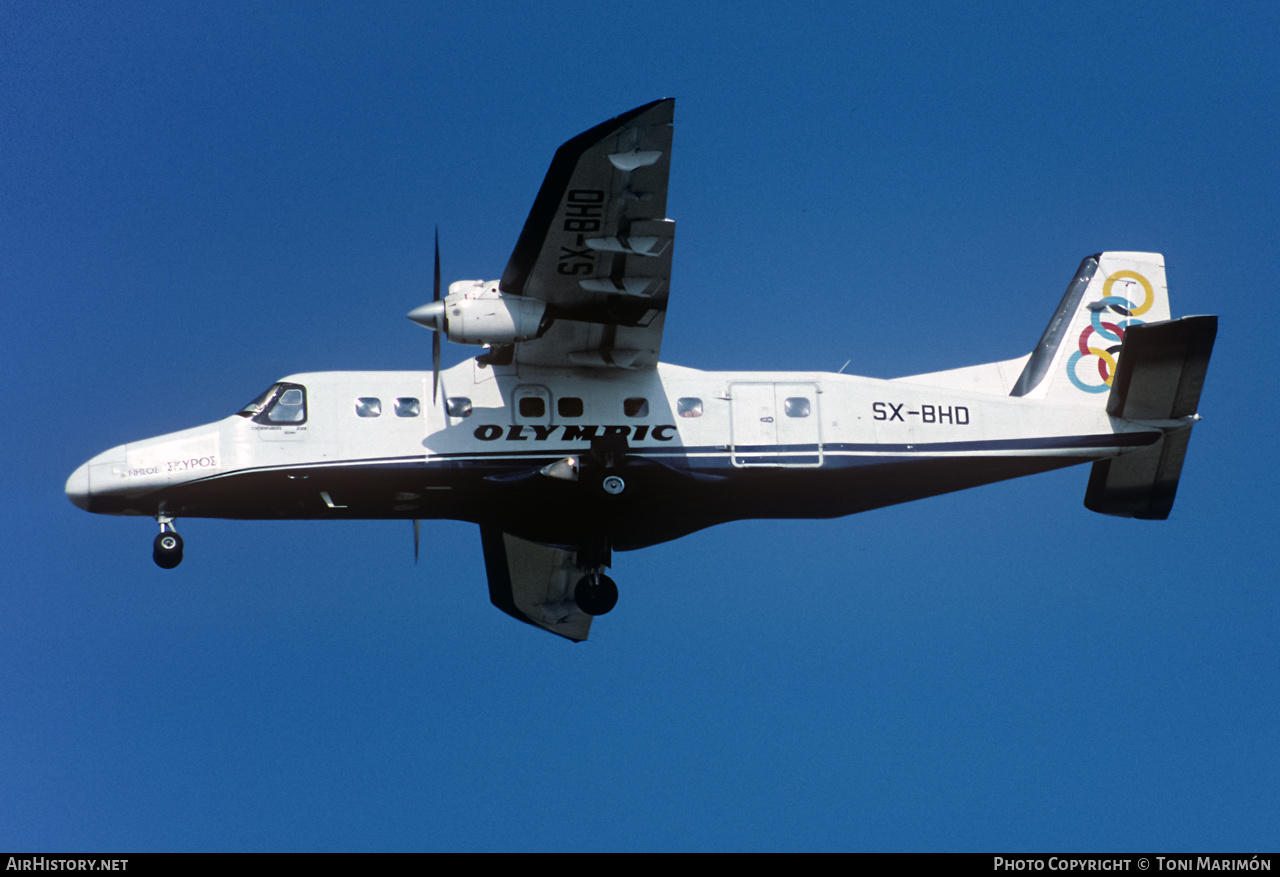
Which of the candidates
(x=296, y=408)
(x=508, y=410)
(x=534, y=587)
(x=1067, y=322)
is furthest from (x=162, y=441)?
(x=1067, y=322)

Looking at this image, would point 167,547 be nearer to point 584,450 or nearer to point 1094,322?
point 584,450

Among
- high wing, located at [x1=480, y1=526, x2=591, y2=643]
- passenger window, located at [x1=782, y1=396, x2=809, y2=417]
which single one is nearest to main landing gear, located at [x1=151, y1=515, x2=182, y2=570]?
high wing, located at [x1=480, y1=526, x2=591, y2=643]

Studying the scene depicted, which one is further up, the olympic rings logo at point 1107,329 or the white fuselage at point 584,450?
the olympic rings logo at point 1107,329

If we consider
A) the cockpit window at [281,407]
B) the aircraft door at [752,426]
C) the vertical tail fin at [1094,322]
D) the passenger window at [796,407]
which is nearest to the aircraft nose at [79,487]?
the cockpit window at [281,407]

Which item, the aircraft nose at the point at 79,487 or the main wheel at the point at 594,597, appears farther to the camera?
the main wheel at the point at 594,597

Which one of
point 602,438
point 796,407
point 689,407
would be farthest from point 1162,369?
point 602,438

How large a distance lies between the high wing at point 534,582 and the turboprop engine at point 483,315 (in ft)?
12.0

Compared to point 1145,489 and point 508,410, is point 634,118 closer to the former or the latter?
point 508,410

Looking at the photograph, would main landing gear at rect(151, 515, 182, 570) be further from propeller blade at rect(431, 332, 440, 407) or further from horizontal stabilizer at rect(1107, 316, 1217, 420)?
horizontal stabilizer at rect(1107, 316, 1217, 420)

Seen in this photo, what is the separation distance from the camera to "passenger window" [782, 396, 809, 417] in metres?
17.3

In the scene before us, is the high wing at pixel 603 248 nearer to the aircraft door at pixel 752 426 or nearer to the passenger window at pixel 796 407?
the aircraft door at pixel 752 426

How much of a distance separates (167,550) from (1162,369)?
39.6 feet

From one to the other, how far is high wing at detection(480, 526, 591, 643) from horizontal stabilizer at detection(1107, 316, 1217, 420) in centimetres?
727

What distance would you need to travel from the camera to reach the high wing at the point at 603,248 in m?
14.5
